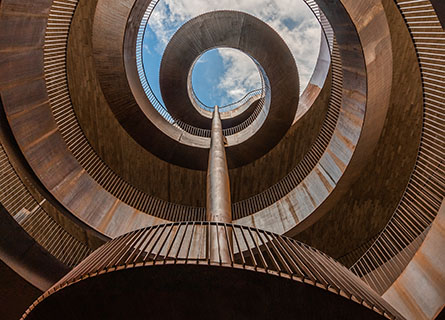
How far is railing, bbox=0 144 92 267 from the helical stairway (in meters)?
0.04

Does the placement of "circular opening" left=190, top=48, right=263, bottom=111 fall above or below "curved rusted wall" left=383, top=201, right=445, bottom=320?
above

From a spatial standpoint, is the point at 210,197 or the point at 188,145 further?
the point at 188,145

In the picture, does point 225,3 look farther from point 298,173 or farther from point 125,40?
point 298,173

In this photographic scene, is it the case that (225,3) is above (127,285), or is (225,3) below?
above

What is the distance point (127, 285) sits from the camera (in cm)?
333

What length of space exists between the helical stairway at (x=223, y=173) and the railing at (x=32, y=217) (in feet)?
0.14

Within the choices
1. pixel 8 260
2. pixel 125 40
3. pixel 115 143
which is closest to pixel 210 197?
pixel 8 260

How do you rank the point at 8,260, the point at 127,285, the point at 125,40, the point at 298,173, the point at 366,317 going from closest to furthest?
1. the point at 366,317
2. the point at 127,285
3. the point at 8,260
4. the point at 125,40
5. the point at 298,173

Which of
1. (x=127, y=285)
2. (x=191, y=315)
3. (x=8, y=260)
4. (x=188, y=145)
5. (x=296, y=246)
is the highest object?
(x=188, y=145)

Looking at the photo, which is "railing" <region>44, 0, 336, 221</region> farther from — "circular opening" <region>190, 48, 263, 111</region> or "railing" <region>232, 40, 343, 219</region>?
"circular opening" <region>190, 48, 263, 111</region>

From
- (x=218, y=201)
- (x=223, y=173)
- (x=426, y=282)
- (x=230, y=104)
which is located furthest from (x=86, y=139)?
(x=230, y=104)

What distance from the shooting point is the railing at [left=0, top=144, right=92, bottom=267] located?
20.9ft

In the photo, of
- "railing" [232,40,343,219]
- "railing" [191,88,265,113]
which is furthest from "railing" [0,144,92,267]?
"railing" [191,88,265,113]

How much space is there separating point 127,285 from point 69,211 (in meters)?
4.98
